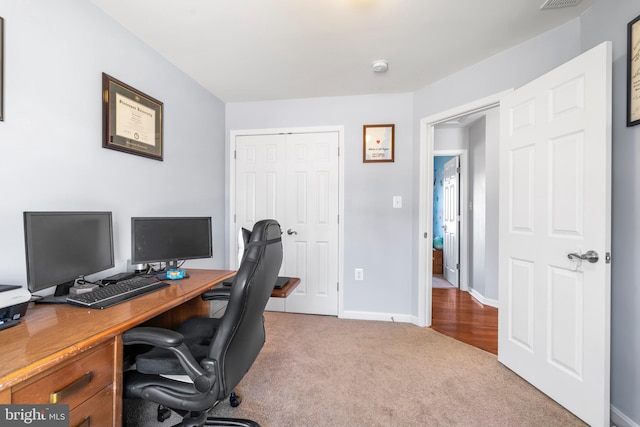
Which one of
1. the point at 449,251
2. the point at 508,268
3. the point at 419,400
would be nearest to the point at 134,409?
the point at 419,400

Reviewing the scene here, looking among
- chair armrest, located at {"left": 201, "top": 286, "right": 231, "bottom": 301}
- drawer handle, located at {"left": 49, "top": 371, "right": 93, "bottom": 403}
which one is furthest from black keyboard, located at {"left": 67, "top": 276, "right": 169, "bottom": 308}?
drawer handle, located at {"left": 49, "top": 371, "right": 93, "bottom": 403}

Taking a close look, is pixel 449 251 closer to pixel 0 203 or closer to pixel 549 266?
pixel 549 266

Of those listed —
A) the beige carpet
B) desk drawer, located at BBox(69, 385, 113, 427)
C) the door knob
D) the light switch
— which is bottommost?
the beige carpet

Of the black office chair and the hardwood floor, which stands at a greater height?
the black office chair

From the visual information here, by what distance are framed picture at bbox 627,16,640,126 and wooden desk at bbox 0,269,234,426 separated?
8.07 ft

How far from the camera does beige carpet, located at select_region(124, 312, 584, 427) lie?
155 cm

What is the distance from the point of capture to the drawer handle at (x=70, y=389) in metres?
0.82

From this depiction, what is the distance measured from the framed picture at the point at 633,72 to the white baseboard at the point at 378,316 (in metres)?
2.24

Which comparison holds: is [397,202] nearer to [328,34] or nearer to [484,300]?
[328,34]

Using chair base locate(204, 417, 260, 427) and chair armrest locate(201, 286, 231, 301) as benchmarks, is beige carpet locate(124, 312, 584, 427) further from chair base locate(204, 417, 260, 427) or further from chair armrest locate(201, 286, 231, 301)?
chair armrest locate(201, 286, 231, 301)

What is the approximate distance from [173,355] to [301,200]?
2074mm

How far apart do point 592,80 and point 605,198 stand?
2.08 feet

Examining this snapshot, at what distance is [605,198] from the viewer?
4.66 feet

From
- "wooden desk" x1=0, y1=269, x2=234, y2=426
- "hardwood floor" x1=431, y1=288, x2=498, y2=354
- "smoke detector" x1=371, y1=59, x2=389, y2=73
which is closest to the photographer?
"wooden desk" x1=0, y1=269, x2=234, y2=426
